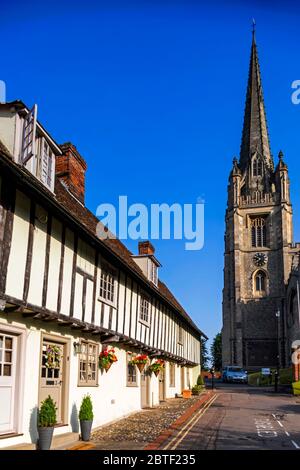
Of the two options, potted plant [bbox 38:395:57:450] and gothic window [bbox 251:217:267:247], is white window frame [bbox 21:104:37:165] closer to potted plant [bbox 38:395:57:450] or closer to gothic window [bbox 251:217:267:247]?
potted plant [bbox 38:395:57:450]

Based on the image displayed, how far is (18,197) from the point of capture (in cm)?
913

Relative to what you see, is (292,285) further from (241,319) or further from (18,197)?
(18,197)

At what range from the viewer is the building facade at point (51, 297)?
881 centimetres

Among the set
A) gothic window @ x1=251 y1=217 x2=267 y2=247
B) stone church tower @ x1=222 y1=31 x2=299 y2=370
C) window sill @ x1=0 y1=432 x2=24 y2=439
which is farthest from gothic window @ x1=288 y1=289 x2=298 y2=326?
window sill @ x1=0 y1=432 x2=24 y2=439

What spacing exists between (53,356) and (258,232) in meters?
60.0

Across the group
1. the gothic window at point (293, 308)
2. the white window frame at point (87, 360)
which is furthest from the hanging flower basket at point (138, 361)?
the gothic window at point (293, 308)

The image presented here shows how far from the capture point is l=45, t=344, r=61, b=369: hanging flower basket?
10.3m

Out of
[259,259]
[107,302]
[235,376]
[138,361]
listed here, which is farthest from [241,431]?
[259,259]

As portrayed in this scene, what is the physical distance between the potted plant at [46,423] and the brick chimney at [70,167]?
26.0 ft

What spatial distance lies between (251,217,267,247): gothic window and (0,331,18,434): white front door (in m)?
60.7

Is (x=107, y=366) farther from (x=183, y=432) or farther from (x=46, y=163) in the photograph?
(x=46, y=163)

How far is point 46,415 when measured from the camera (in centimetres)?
922

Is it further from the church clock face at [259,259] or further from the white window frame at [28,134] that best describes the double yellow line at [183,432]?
the church clock face at [259,259]
